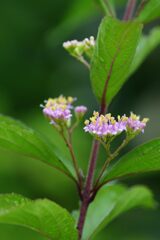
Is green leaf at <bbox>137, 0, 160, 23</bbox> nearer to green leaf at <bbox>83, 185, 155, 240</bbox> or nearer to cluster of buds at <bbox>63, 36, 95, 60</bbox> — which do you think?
cluster of buds at <bbox>63, 36, 95, 60</bbox>

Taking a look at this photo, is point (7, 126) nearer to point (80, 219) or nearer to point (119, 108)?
point (80, 219)

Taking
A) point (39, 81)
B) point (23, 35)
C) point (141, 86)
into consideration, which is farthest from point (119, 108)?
point (23, 35)

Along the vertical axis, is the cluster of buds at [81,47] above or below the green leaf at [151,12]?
above

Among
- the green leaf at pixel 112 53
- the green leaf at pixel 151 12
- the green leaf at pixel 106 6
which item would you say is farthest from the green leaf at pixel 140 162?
the green leaf at pixel 106 6

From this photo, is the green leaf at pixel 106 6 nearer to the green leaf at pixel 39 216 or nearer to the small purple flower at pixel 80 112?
the small purple flower at pixel 80 112

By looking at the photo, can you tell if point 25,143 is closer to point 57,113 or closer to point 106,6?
point 57,113

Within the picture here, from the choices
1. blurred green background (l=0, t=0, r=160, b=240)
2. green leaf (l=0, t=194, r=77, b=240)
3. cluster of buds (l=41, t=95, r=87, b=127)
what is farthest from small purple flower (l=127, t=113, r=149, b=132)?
blurred green background (l=0, t=0, r=160, b=240)
